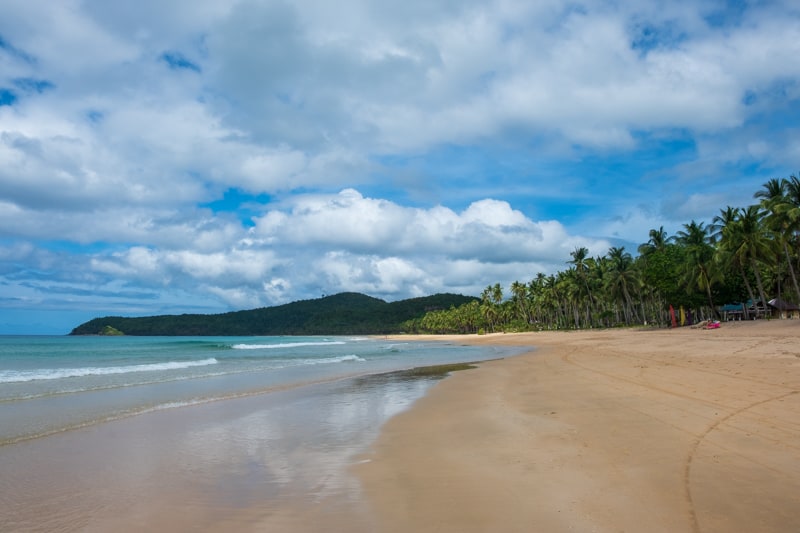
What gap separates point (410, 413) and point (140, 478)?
20.4 feet

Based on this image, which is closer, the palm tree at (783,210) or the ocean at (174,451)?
the ocean at (174,451)

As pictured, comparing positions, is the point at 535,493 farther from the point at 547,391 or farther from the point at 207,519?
the point at 547,391

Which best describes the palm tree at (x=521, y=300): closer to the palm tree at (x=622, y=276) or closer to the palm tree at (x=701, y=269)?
the palm tree at (x=622, y=276)

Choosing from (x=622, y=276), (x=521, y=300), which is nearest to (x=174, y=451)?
(x=622, y=276)

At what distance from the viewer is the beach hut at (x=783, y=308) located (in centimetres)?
5297

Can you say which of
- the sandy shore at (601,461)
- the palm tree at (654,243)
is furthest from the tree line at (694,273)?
the sandy shore at (601,461)

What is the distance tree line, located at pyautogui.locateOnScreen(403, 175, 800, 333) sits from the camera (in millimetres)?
42750

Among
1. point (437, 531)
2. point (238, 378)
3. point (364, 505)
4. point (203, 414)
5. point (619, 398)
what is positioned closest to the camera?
point (437, 531)

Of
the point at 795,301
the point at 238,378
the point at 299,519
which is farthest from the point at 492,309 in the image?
the point at 299,519

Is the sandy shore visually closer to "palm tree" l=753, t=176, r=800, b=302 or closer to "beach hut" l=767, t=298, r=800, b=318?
"palm tree" l=753, t=176, r=800, b=302

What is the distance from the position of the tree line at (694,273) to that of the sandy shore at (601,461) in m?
37.7

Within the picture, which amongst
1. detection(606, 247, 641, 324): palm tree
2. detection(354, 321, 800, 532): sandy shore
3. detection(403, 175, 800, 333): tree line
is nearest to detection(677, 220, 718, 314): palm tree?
detection(403, 175, 800, 333): tree line

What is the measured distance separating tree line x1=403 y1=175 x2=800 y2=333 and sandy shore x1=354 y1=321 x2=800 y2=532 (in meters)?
37.7

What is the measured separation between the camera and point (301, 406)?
13016 mm
